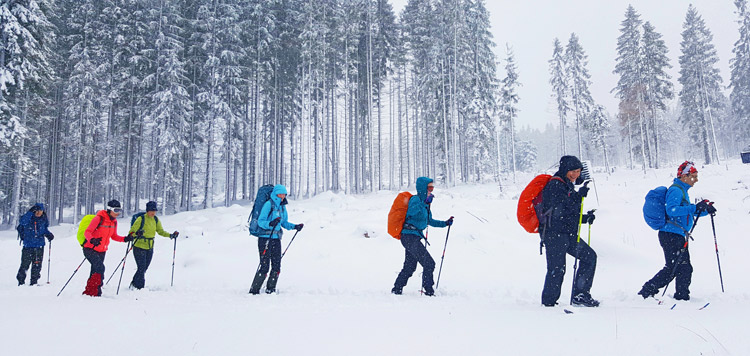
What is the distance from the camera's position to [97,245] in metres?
7.07

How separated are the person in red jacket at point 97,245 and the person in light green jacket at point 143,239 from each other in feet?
1.13

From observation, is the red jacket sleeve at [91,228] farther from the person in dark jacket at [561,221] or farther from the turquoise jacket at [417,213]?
the person in dark jacket at [561,221]

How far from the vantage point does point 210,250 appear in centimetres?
1138

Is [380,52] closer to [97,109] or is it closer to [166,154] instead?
[166,154]

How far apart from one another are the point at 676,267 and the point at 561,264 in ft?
6.65

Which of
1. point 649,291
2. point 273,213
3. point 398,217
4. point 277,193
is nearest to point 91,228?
point 273,213

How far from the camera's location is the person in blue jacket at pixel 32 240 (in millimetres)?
8984

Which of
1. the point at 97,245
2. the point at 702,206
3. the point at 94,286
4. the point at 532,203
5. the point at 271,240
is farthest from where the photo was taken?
the point at 97,245

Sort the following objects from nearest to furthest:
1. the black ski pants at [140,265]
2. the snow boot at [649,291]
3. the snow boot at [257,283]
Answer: the snow boot at [649,291]
the snow boot at [257,283]
the black ski pants at [140,265]

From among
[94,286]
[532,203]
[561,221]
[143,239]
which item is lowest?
[94,286]

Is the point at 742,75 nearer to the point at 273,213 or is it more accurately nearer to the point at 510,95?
the point at 510,95

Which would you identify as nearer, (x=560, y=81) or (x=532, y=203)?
(x=532, y=203)

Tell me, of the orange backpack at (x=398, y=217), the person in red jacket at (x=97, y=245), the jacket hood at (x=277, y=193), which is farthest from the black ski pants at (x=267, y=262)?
the person in red jacket at (x=97, y=245)

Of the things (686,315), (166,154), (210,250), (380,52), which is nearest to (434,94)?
(380,52)
